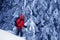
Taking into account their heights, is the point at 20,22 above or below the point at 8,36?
above

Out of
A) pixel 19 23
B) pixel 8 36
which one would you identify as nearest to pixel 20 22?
pixel 19 23

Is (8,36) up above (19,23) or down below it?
below

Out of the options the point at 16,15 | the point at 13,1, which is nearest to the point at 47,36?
the point at 16,15

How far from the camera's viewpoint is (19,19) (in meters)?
1.56

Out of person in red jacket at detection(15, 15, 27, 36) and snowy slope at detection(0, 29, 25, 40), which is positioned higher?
person in red jacket at detection(15, 15, 27, 36)

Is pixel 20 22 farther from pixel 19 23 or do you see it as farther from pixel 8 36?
pixel 8 36

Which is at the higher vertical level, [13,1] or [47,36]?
[13,1]

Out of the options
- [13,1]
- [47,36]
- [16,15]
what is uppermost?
[13,1]

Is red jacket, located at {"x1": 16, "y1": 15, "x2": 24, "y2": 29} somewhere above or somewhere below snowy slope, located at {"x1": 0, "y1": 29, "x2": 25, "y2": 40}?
above

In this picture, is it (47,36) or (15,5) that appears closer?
(47,36)

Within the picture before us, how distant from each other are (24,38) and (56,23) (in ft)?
1.02

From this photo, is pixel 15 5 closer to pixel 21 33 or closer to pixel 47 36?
pixel 21 33

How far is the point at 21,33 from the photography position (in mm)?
1559

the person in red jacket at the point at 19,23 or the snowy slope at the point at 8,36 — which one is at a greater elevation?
the person in red jacket at the point at 19,23
